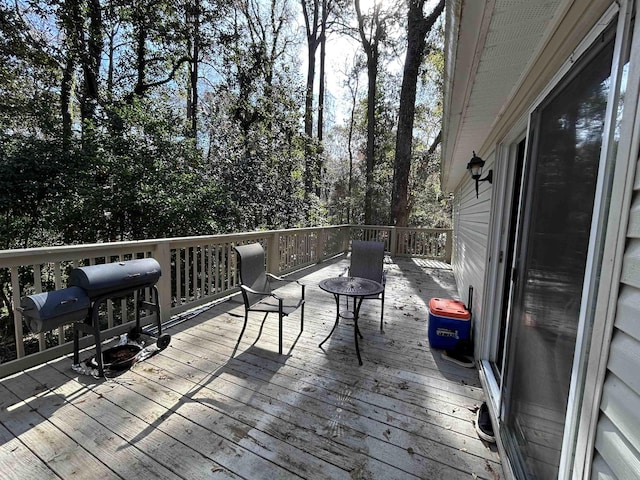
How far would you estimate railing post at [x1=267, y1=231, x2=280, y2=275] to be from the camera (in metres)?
5.41

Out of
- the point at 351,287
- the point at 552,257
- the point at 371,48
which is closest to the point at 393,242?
the point at 351,287

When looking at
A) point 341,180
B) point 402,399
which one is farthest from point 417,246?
point 341,180

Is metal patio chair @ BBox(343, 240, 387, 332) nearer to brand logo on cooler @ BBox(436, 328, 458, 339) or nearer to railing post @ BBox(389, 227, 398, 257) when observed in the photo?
brand logo on cooler @ BBox(436, 328, 458, 339)

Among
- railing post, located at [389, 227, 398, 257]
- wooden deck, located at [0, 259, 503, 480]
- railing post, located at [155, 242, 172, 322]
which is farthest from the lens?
railing post, located at [389, 227, 398, 257]

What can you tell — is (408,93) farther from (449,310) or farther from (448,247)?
(449,310)

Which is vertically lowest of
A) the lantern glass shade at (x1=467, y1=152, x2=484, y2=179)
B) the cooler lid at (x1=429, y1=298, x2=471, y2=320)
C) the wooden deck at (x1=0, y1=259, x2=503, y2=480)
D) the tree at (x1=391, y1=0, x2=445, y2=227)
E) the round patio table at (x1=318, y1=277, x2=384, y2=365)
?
the wooden deck at (x1=0, y1=259, x2=503, y2=480)

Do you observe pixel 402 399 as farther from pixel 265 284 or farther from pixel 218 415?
pixel 265 284

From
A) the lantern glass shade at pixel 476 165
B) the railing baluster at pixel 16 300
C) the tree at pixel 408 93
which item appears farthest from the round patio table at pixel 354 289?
the tree at pixel 408 93

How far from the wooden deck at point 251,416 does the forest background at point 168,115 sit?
3.84 metres

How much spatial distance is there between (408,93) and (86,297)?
9.49 metres

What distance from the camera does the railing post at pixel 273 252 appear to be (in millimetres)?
5410

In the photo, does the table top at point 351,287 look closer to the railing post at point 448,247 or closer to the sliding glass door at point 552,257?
the sliding glass door at point 552,257

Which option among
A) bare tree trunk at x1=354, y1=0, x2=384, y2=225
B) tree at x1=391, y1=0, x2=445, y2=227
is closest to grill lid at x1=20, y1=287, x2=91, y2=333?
tree at x1=391, y1=0, x2=445, y2=227

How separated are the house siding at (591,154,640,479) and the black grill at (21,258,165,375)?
2919mm
